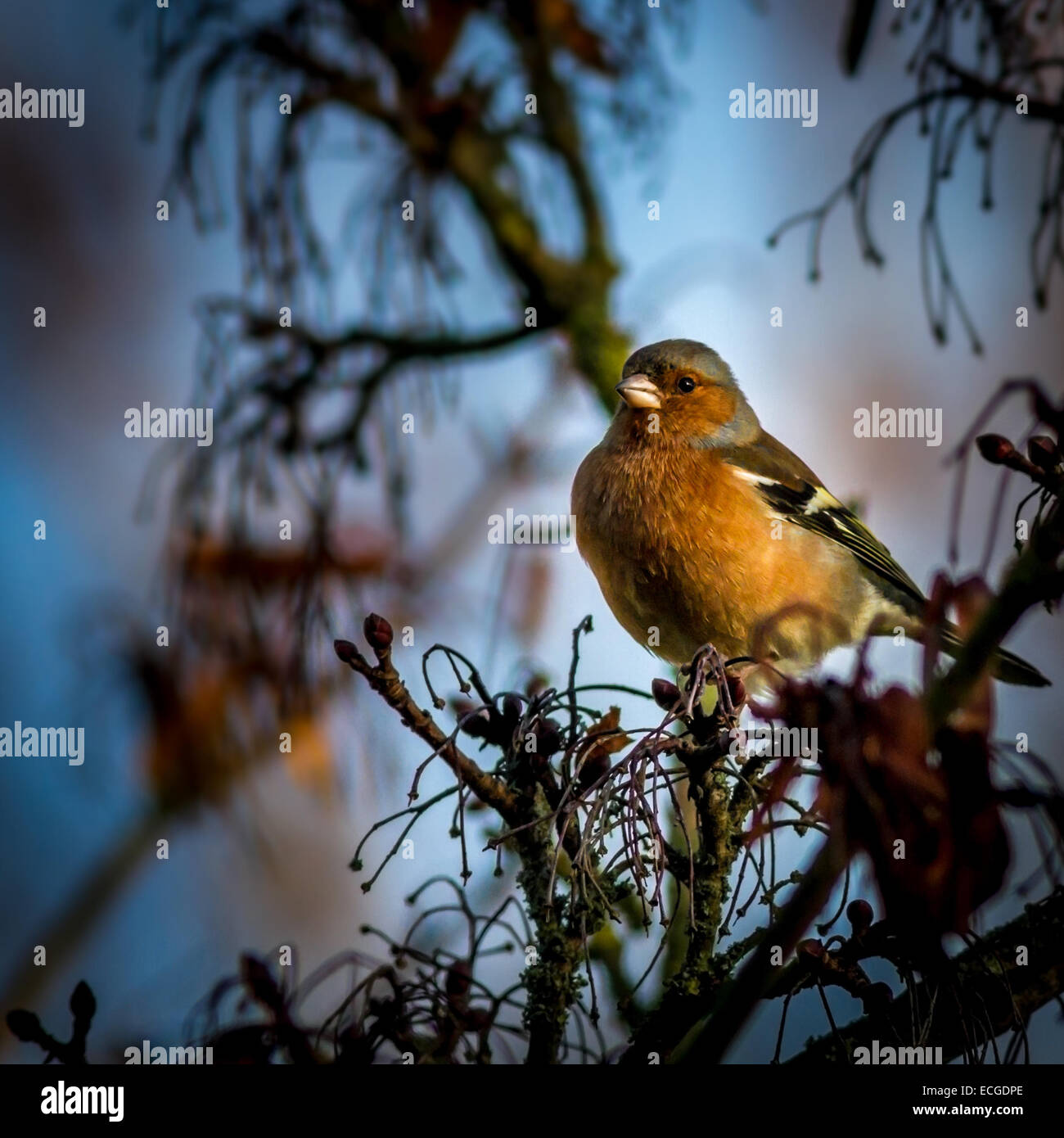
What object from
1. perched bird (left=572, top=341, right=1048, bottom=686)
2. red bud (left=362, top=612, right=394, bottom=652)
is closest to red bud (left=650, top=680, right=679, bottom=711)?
red bud (left=362, top=612, right=394, bottom=652)

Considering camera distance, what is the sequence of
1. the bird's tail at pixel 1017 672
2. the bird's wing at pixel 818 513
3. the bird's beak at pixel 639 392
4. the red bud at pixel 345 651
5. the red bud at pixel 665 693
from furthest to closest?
1. the bird's wing at pixel 818 513
2. the bird's beak at pixel 639 392
3. the bird's tail at pixel 1017 672
4. the red bud at pixel 665 693
5. the red bud at pixel 345 651

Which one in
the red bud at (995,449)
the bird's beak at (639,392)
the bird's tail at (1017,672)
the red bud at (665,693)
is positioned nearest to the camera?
the red bud at (995,449)

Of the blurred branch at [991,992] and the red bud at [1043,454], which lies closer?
the red bud at [1043,454]

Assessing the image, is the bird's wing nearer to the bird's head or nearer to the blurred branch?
the bird's head

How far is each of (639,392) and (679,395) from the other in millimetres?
169

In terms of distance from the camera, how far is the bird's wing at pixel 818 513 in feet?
10.0

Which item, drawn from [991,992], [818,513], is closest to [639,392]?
[818,513]

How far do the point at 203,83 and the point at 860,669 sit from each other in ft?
8.31

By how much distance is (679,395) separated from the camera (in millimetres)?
3041

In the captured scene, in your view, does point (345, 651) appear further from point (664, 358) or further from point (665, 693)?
point (664, 358)

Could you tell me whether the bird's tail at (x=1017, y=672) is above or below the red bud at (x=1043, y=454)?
below

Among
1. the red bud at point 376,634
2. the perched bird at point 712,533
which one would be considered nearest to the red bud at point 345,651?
the red bud at point 376,634

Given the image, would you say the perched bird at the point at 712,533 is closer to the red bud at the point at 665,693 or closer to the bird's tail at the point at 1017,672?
the bird's tail at the point at 1017,672

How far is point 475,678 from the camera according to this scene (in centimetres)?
177
